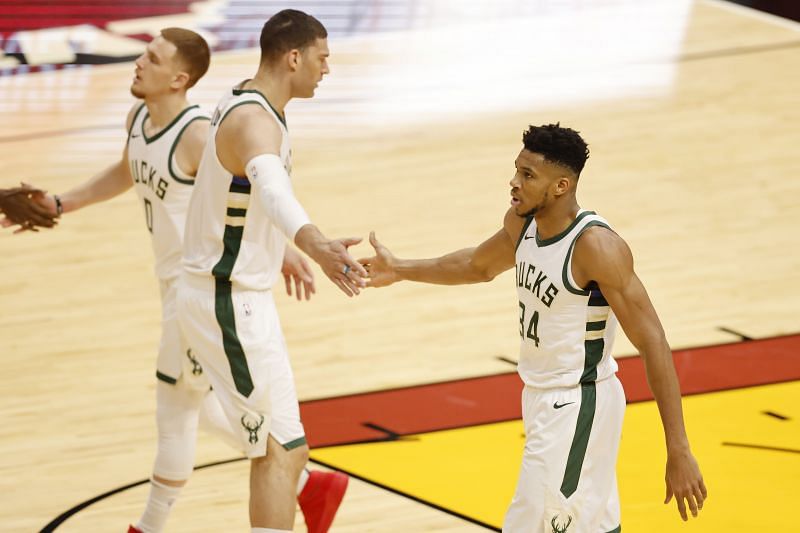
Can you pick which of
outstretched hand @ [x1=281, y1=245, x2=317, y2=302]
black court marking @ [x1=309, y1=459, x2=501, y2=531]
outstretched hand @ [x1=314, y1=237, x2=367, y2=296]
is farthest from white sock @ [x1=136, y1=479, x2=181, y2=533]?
outstretched hand @ [x1=314, y1=237, x2=367, y2=296]

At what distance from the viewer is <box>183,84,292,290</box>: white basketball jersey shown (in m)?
5.00

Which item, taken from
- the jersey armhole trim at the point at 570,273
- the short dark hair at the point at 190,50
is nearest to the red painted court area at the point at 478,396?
the short dark hair at the point at 190,50

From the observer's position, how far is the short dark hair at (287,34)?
505 cm

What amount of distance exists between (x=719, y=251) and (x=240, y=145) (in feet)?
17.2

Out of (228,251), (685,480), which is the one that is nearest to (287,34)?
(228,251)

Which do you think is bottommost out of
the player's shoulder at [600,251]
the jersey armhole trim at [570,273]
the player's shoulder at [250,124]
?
the jersey armhole trim at [570,273]

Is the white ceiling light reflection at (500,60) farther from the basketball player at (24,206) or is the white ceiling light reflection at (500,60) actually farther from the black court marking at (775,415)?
the basketball player at (24,206)

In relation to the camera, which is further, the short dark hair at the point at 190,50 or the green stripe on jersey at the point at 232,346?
the short dark hair at the point at 190,50

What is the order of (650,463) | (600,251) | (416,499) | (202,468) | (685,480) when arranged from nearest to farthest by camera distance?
(685,480), (600,251), (416,499), (650,463), (202,468)

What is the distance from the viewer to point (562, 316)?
4484 millimetres

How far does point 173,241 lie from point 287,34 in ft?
3.40

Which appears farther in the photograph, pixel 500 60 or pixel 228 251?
pixel 500 60

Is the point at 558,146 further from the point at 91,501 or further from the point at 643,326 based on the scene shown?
the point at 91,501

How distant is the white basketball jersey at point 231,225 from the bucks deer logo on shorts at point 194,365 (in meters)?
0.36
